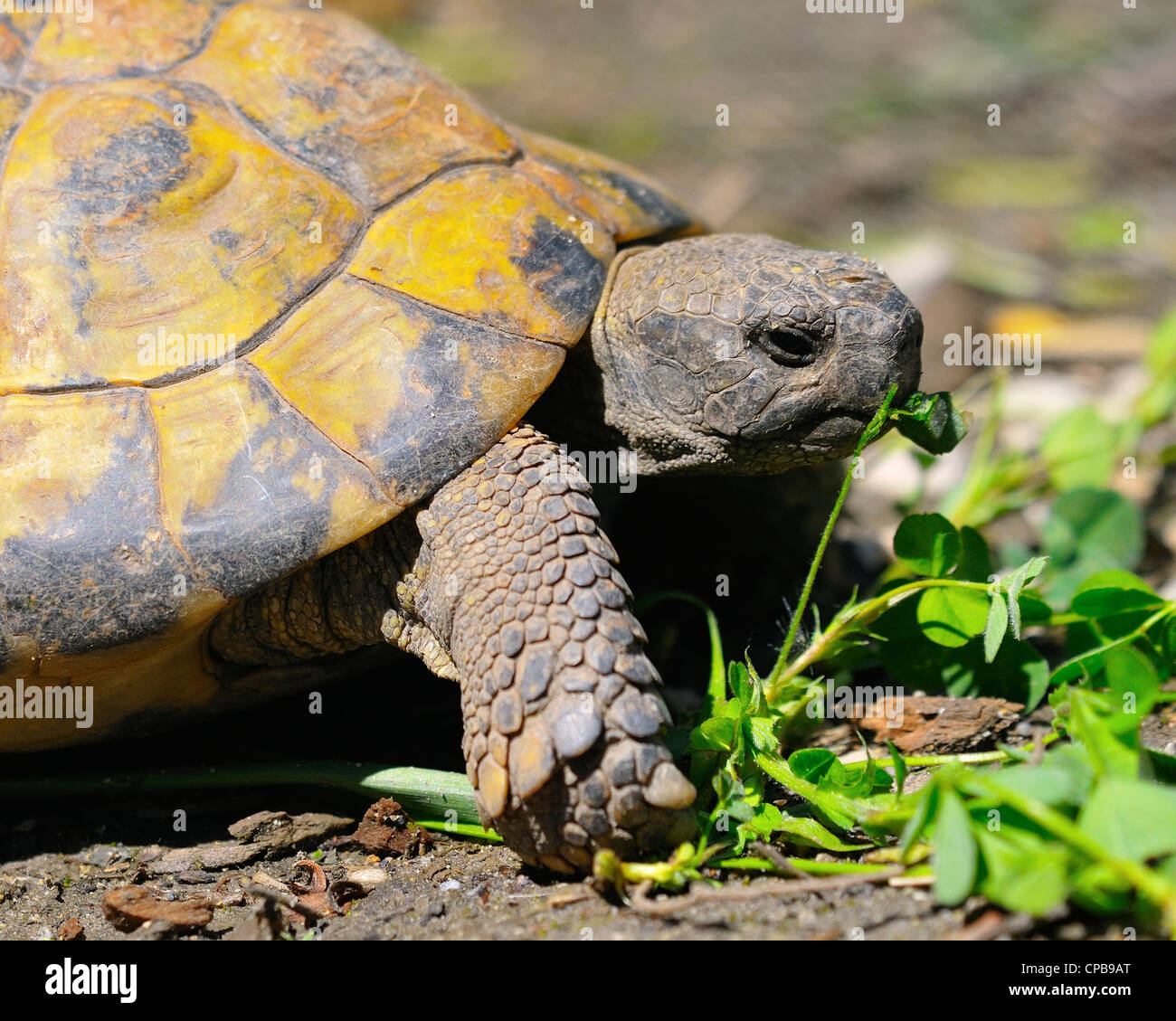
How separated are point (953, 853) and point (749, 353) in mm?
1210

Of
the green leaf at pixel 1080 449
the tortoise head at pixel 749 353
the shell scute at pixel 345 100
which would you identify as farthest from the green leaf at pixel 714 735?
the green leaf at pixel 1080 449

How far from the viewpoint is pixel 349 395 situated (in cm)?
242

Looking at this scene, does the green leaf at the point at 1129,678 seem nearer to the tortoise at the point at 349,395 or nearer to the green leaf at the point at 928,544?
the green leaf at the point at 928,544

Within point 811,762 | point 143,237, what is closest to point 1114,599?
point 811,762

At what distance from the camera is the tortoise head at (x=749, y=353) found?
2.47 metres

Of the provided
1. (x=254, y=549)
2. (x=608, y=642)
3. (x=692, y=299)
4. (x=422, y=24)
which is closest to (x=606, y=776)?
(x=608, y=642)

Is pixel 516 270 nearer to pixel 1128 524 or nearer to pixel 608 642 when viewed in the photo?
pixel 608 642

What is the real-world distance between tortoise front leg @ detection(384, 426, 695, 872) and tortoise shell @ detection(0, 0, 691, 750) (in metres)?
0.16

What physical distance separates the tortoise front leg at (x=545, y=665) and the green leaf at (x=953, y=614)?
82 cm

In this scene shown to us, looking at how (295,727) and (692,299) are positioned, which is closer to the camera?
(692,299)

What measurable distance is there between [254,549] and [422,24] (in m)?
8.08

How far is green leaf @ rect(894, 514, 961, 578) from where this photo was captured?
265cm

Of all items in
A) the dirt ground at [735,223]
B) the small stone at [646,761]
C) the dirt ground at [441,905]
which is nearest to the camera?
the dirt ground at [441,905]
